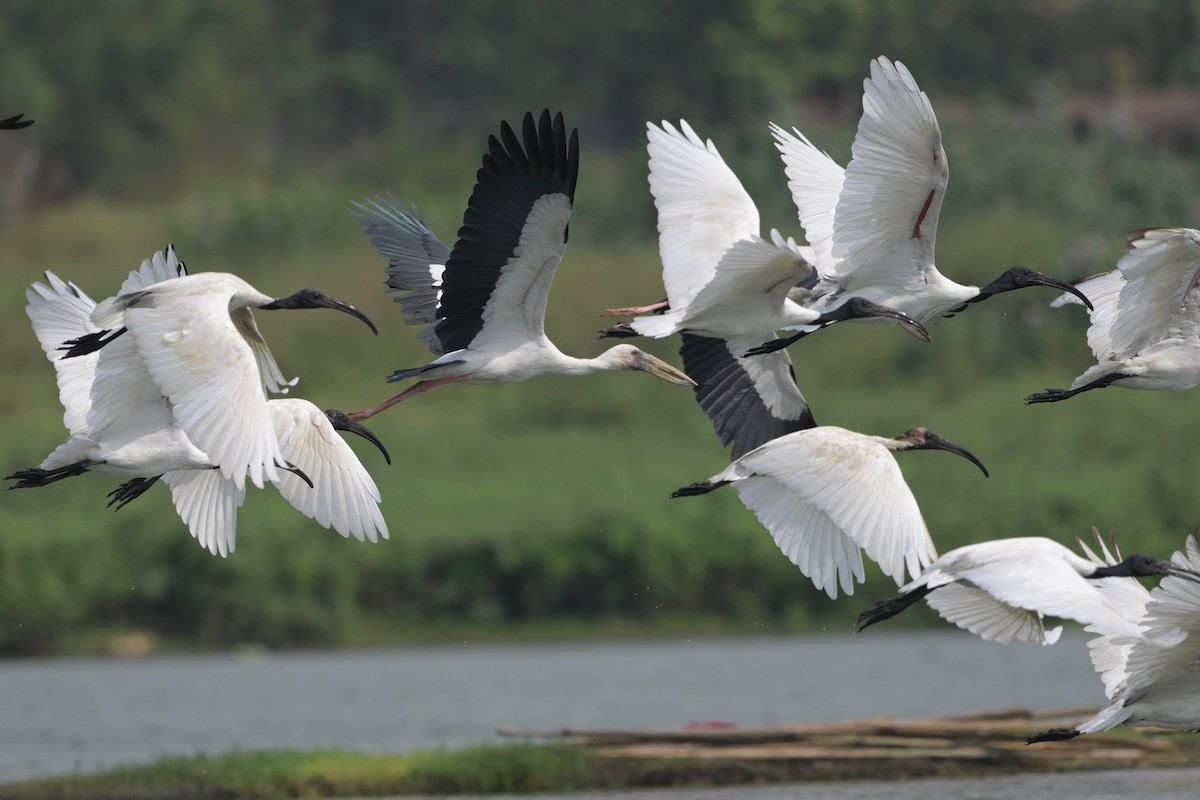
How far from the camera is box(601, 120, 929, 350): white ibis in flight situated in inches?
484

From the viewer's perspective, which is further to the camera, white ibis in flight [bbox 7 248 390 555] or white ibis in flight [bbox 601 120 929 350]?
white ibis in flight [bbox 601 120 929 350]

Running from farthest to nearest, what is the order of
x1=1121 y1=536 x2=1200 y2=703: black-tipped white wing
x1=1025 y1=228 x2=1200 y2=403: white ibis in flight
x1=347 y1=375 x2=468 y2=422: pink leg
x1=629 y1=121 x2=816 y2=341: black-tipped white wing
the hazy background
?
1. the hazy background
2. x1=347 y1=375 x2=468 y2=422: pink leg
3. x1=629 y1=121 x2=816 y2=341: black-tipped white wing
4. x1=1025 y1=228 x2=1200 y2=403: white ibis in flight
5. x1=1121 y1=536 x2=1200 y2=703: black-tipped white wing

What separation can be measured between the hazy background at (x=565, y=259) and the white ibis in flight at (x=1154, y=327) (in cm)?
976

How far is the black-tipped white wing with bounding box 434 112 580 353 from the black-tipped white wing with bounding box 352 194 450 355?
1.80 m

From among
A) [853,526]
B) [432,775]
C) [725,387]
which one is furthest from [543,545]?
[853,526]

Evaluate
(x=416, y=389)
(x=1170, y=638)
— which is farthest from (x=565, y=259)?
(x=1170, y=638)

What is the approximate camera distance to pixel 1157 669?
37.2 feet

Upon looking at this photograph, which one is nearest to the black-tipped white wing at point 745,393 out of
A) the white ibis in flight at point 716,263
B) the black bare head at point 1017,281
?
the white ibis in flight at point 716,263

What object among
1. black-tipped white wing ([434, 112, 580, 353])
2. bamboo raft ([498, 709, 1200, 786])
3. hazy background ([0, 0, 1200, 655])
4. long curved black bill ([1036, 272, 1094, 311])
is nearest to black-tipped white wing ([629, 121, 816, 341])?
black-tipped white wing ([434, 112, 580, 353])

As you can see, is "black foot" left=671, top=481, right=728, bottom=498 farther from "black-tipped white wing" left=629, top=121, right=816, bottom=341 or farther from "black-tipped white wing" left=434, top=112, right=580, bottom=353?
"black-tipped white wing" left=434, top=112, right=580, bottom=353

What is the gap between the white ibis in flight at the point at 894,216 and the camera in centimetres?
1177

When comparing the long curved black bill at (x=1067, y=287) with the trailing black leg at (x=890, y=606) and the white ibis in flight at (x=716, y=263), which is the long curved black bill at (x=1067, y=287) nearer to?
the white ibis in flight at (x=716, y=263)

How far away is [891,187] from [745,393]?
6.96 feet

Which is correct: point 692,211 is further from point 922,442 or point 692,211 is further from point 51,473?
point 51,473
